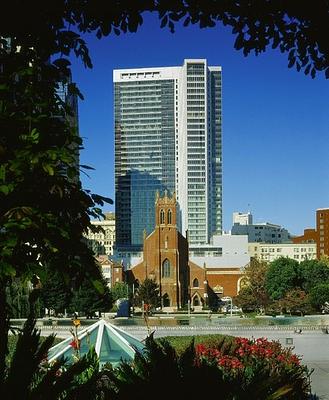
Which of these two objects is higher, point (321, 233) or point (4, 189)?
point (321, 233)

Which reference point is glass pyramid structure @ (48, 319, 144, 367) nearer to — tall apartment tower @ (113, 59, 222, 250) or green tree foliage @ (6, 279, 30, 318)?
green tree foliage @ (6, 279, 30, 318)

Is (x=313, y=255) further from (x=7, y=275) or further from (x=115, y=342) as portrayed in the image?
(x=7, y=275)

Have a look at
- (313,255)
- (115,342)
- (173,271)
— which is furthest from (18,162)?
(313,255)

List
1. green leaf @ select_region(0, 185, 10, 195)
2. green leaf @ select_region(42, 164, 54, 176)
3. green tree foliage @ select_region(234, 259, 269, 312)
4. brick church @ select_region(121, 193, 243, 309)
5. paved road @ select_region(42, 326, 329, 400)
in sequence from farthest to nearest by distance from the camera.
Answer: brick church @ select_region(121, 193, 243, 309), green tree foliage @ select_region(234, 259, 269, 312), paved road @ select_region(42, 326, 329, 400), green leaf @ select_region(42, 164, 54, 176), green leaf @ select_region(0, 185, 10, 195)

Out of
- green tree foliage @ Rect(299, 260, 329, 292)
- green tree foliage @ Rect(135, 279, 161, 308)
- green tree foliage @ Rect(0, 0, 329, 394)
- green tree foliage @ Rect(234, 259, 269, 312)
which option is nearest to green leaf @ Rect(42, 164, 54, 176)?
green tree foliage @ Rect(0, 0, 329, 394)

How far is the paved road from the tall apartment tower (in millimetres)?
125507

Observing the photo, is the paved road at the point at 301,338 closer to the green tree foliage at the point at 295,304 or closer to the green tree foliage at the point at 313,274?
the green tree foliage at the point at 295,304

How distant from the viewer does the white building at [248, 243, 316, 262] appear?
157m

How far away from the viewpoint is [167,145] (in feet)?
558

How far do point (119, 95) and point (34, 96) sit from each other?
16576 cm

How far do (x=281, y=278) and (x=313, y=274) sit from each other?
4.42 metres

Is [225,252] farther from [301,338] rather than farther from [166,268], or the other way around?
[301,338]

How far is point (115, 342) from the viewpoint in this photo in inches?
601

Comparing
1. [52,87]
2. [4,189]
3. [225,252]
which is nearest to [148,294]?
[225,252]
